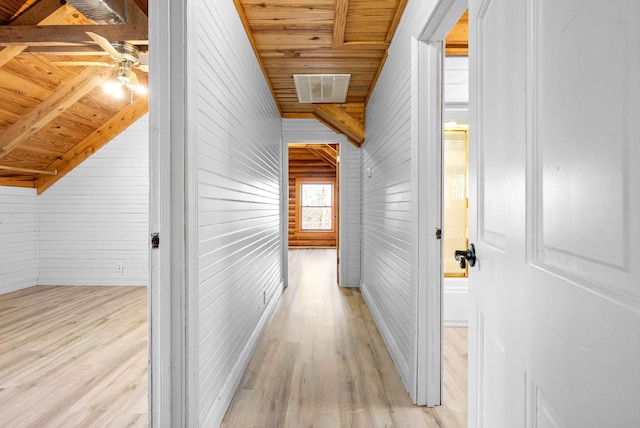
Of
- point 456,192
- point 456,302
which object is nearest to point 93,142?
point 456,192

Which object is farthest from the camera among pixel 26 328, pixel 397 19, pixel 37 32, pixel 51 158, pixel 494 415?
pixel 51 158

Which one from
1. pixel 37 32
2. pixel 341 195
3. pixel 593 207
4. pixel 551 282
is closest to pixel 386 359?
pixel 551 282

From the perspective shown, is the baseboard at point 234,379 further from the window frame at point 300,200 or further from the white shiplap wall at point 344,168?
the window frame at point 300,200

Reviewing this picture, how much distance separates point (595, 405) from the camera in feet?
1.75

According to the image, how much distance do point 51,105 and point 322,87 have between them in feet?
9.09

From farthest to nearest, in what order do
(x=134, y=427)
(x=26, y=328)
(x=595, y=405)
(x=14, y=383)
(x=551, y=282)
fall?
(x=26, y=328), (x=14, y=383), (x=134, y=427), (x=551, y=282), (x=595, y=405)

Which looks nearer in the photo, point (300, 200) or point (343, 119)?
Result: point (343, 119)

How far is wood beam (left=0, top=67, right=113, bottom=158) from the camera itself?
10.9 ft

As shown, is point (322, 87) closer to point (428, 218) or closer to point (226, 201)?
point (226, 201)

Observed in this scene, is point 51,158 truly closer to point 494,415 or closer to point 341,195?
point 341,195

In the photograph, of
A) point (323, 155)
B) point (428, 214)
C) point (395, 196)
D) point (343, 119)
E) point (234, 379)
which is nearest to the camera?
point (428, 214)

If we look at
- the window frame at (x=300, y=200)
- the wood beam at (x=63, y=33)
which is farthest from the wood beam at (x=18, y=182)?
the window frame at (x=300, y=200)

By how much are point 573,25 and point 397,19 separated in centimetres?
198

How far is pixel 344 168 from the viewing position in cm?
461
